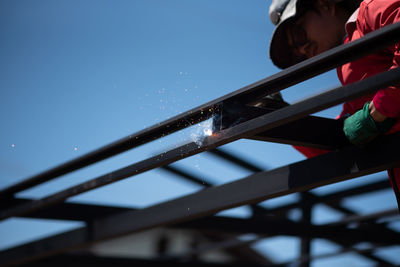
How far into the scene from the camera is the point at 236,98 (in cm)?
154

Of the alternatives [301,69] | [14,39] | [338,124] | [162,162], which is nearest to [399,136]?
[338,124]

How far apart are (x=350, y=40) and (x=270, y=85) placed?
0.54 meters

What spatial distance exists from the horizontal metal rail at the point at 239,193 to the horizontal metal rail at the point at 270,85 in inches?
16.9

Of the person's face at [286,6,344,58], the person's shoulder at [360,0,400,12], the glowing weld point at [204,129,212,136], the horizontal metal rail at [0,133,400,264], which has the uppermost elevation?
the person's face at [286,6,344,58]

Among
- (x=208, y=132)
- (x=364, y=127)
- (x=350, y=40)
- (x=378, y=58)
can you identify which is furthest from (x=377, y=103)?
(x=208, y=132)

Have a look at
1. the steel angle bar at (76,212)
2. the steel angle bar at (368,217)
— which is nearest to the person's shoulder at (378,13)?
the steel angle bar at (76,212)

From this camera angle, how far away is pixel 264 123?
4.83ft

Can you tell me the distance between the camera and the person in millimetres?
1471

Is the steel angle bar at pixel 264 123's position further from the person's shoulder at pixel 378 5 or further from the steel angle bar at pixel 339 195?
the steel angle bar at pixel 339 195

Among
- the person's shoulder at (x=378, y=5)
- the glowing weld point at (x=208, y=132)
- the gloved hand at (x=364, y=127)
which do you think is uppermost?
the person's shoulder at (x=378, y=5)

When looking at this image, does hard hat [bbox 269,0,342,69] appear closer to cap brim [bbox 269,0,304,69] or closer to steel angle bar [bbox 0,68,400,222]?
cap brim [bbox 269,0,304,69]

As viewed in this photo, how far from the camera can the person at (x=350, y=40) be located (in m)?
1.47

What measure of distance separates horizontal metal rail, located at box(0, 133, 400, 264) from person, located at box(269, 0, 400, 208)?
0.27 ft

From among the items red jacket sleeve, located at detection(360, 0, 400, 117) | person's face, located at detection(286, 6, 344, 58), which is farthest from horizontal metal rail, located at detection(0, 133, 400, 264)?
person's face, located at detection(286, 6, 344, 58)
